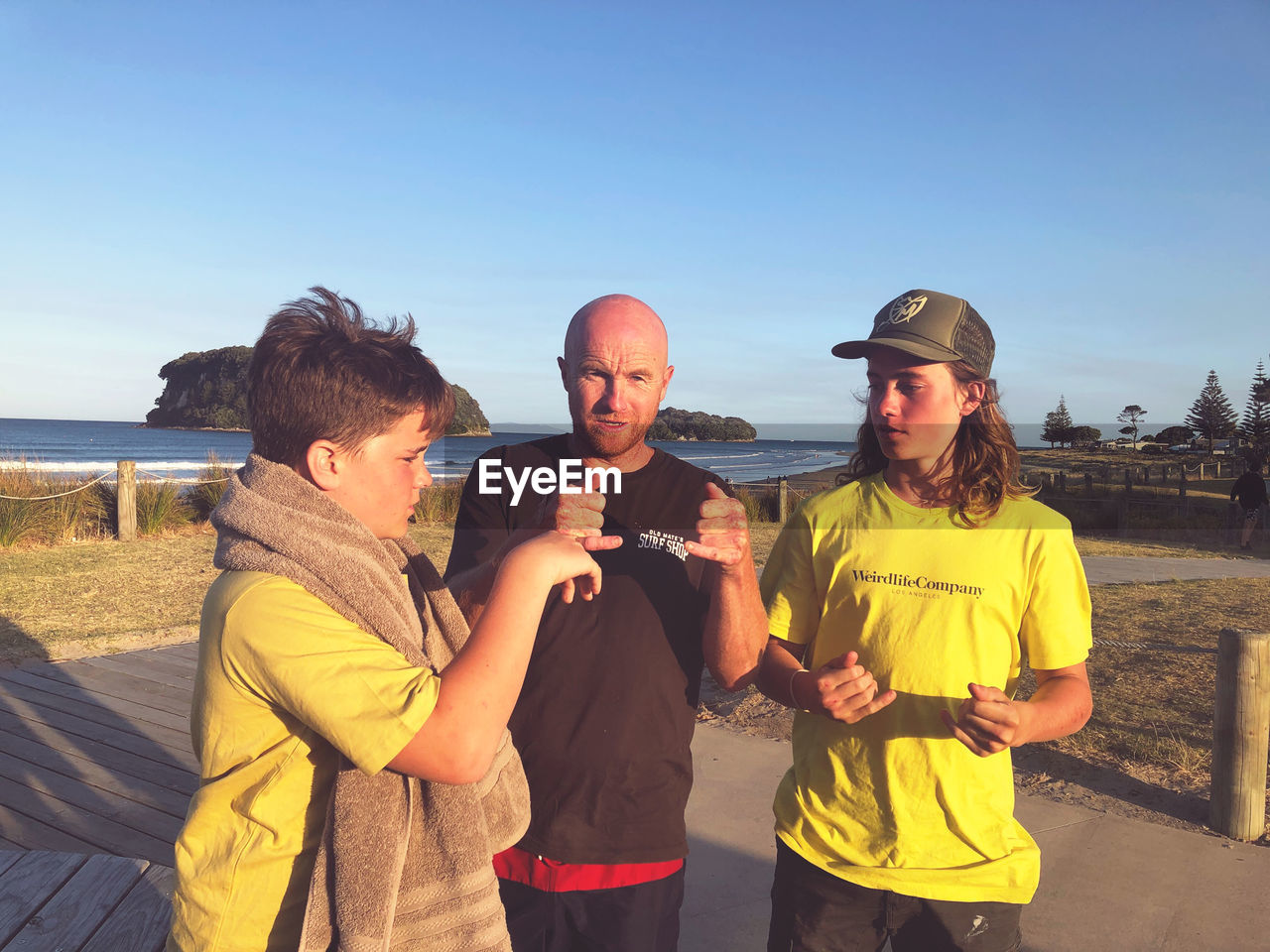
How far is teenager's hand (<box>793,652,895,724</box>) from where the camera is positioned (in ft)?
5.46

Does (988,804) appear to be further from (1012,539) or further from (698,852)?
(698,852)

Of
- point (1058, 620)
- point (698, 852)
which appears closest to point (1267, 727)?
point (698, 852)

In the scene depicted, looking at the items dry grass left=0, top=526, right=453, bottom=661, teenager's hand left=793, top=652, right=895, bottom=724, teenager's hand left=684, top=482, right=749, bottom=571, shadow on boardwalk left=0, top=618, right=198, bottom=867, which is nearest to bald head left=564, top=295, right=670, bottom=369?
teenager's hand left=684, top=482, right=749, bottom=571

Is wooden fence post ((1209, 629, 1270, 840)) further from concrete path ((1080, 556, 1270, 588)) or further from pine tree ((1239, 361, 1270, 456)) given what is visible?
pine tree ((1239, 361, 1270, 456))

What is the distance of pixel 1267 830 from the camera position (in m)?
3.83

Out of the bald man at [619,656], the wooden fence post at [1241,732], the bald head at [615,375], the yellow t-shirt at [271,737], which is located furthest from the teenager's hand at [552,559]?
the wooden fence post at [1241,732]

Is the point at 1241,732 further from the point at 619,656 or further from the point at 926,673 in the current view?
the point at 619,656

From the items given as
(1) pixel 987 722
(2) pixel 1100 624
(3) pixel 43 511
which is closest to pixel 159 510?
(3) pixel 43 511

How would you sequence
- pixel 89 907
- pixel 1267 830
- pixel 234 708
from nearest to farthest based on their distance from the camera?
pixel 234 708 < pixel 89 907 < pixel 1267 830

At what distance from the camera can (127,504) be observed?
11422mm

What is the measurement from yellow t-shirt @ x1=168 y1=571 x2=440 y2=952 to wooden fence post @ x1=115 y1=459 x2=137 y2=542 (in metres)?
11.5

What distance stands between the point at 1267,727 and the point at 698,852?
99.2 inches

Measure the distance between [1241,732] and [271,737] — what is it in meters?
4.04

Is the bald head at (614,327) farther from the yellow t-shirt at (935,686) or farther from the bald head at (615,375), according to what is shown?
the yellow t-shirt at (935,686)
